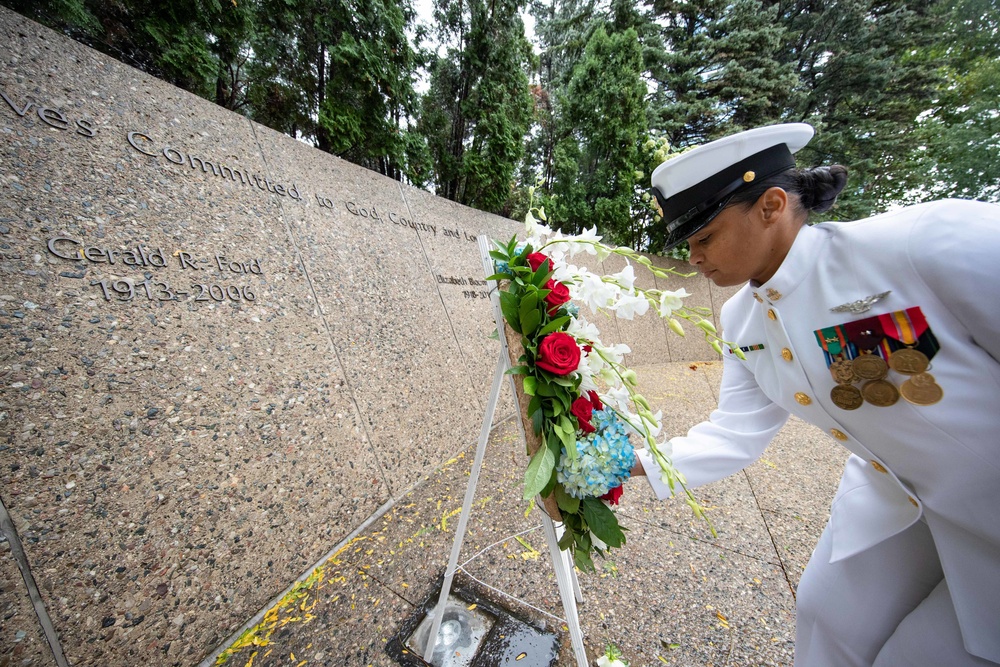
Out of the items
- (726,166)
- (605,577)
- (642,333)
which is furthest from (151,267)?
(642,333)

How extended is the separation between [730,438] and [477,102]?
16.5 ft

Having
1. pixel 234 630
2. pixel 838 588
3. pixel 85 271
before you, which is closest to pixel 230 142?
pixel 85 271

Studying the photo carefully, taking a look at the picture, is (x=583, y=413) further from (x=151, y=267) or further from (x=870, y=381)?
(x=151, y=267)

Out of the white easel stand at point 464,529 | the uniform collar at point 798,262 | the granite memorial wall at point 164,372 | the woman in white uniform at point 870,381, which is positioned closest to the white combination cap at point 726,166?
the woman in white uniform at point 870,381

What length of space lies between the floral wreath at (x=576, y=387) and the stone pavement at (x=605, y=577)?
0.86m

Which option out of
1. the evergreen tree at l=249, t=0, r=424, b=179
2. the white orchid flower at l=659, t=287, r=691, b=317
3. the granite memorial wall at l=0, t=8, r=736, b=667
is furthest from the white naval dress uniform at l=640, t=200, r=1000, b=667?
the evergreen tree at l=249, t=0, r=424, b=179

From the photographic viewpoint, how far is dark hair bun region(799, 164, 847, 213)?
110 cm

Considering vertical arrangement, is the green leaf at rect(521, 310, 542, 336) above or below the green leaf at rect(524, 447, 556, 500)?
above

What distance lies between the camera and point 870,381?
938mm

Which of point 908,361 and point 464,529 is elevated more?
point 908,361

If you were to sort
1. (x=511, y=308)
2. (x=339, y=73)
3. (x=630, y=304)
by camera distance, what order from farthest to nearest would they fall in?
(x=339, y=73), (x=511, y=308), (x=630, y=304)

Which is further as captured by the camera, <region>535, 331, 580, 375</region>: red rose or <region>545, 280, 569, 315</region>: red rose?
<region>545, 280, 569, 315</region>: red rose

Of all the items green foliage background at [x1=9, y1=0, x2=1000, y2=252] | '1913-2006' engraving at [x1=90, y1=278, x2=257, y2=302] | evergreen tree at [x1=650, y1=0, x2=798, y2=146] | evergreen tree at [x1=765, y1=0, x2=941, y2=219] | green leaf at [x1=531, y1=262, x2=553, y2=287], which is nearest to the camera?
green leaf at [x1=531, y1=262, x2=553, y2=287]

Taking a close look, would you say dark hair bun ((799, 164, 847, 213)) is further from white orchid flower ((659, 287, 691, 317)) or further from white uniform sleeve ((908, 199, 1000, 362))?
white orchid flower ((659, 287, 691, 317))
